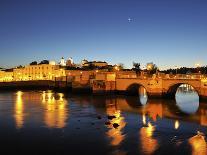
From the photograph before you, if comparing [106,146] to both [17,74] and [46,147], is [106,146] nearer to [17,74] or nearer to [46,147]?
[46,147]

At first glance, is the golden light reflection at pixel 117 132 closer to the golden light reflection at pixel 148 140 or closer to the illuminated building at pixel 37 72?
the golden light reflection at pixel 148 140

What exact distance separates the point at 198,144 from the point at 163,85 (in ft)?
111

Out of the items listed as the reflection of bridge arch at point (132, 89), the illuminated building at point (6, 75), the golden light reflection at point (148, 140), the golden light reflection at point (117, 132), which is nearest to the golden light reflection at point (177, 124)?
the golden light reflection at point (148, 140)

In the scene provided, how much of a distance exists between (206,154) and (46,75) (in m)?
126

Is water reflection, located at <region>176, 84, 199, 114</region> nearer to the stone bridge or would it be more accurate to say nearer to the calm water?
the stone bridge

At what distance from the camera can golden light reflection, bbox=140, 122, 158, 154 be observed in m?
22.9

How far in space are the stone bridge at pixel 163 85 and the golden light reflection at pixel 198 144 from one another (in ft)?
81.1

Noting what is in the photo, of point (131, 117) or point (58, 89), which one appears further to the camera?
point (58, 89)

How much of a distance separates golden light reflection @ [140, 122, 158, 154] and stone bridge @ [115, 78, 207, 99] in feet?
73.5

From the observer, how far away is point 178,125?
31953mm

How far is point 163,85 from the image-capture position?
57.7 m

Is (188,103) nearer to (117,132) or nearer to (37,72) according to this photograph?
(117,132)

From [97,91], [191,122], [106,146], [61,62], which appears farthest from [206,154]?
[61,62]

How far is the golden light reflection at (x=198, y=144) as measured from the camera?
22.0 meters
